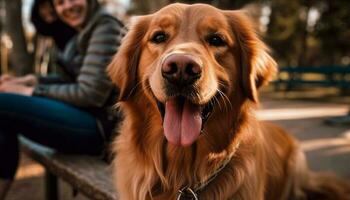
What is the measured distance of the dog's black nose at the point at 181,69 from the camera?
2.03m

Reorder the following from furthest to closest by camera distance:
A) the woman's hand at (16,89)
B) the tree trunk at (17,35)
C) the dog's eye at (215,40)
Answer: the tree trunk at (17,35) → the woman's hand at (16,89) → the dog's eye at (215,40)

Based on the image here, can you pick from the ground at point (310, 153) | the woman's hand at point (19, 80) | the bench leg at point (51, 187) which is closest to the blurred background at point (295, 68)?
the ground at point (310, 153)

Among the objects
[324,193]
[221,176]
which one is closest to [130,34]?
[221,176]

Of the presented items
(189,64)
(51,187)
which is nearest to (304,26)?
(51,187)

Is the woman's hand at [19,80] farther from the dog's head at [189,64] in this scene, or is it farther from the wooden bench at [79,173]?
the dog's head at [189,64]

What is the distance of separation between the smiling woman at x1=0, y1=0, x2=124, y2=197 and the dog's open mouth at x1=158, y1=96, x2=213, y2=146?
3.79ft

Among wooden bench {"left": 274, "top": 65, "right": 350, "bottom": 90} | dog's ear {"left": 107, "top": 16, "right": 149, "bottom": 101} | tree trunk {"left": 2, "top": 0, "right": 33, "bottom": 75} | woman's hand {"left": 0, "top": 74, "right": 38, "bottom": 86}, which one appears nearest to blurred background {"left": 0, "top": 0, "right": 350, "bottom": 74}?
tree trunk {"left": 2, "top": 0, "right": 33, "bottom": 75}

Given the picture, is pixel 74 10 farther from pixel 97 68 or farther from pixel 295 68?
pixel 295 68

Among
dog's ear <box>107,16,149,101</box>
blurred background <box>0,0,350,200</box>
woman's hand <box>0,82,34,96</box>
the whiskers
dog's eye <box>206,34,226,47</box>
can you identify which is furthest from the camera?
blurred background <box>0,0,350,200</box>

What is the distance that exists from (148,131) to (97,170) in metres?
0.71

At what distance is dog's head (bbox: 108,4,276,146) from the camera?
7.07 ft

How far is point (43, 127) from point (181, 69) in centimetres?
162

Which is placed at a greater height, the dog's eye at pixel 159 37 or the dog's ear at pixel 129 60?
the dog's eye at pixel 159 37

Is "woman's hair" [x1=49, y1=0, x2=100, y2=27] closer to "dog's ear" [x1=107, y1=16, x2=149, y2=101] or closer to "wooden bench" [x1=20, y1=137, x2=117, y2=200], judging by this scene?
"dog's ear" [x1=107, y1=16, x2=149, y2=101]
